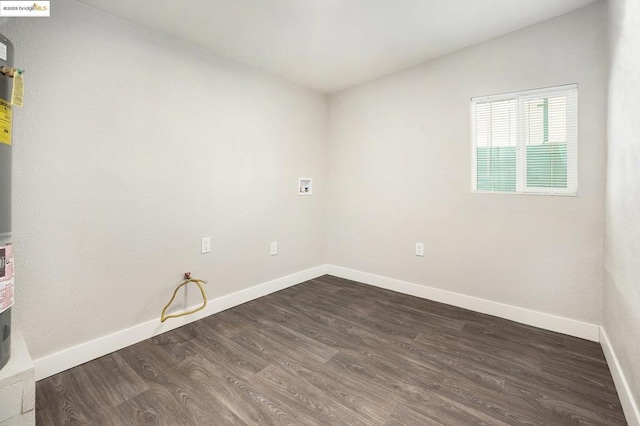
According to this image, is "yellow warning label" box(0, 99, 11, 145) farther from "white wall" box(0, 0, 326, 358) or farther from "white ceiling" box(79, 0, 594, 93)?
"white ceiling" box(79, 0, 594, 93)

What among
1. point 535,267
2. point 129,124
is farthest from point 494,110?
point 129,124

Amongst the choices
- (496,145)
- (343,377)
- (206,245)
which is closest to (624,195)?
(496,145)

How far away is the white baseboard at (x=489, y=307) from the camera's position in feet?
7.01

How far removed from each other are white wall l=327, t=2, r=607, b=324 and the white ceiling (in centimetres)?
24

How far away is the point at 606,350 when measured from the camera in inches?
73.2

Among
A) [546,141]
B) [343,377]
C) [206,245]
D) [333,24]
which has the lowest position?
[343,377]

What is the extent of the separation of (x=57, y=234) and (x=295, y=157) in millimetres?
2176

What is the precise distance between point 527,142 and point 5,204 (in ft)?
10.6

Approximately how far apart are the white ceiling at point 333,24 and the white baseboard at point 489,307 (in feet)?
7.33

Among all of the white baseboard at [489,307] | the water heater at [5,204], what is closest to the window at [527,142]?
the white baseboard at [489,307]

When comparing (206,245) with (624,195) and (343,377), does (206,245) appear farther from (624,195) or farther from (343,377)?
(624,195)

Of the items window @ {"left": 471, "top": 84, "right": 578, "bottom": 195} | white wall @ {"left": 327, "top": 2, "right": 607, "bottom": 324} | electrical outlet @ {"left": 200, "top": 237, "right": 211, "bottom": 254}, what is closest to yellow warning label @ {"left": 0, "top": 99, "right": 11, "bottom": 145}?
electrical outlet @ {"left": 200, "top": 237, "right": 211, "bottom": 254}

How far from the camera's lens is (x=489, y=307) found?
99.9 inches

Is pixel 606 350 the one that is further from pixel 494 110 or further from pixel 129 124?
pixel 129 124
